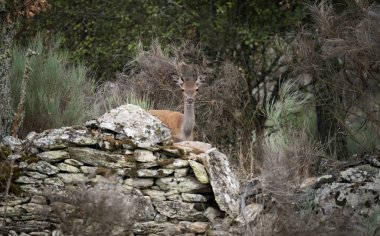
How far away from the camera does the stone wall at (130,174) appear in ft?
30.8

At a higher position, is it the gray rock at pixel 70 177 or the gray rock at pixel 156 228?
the gray rock at pixel 70 177

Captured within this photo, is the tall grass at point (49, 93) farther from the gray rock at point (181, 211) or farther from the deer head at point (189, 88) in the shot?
the gray rock at point (181, 211)

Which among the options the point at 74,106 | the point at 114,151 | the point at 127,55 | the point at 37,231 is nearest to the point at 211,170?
the point at 114,151

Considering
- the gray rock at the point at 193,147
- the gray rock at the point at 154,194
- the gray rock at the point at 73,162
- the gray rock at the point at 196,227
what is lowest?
the gray rock at the point at 196,227

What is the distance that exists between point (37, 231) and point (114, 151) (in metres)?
1.25

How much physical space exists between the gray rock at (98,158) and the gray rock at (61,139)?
0.25 feet

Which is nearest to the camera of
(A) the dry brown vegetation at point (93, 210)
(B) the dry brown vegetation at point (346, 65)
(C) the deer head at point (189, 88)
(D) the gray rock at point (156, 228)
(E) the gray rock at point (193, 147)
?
(A) the dry brown vegetation at point (93, 210)

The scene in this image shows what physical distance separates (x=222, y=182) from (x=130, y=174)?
1.02 meters

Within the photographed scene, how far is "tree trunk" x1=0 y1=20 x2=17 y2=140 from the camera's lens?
35.4 ft

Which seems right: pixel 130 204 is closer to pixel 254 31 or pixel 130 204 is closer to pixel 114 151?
pixel 114 151

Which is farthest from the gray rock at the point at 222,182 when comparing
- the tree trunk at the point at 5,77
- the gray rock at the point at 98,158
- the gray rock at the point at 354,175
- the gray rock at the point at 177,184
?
the tree trunk at the point at 5,77

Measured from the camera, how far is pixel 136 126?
33.0 ft

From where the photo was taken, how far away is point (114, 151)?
990 cm

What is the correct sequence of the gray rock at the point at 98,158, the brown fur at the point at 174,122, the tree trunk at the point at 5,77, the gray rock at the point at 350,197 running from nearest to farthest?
the gray rock at the point at 98,158 < the gray rock at the point at 350,197 < the tree trunk at the point at 5,77 < the brown fur at the point at 174,122
